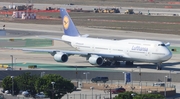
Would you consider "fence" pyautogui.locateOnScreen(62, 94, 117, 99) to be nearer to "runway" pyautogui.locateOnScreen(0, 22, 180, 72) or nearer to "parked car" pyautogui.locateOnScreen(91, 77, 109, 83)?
"parked car" pyautogui.locateOnScreen(91, 77, 109, 83)

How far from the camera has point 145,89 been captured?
8069 centimetres

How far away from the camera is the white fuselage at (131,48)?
96.9m

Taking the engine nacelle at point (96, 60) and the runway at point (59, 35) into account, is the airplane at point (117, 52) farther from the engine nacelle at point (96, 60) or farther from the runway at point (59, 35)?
the runway at point (59, 35)

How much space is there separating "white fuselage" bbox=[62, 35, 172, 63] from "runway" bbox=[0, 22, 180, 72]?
5.73 ft

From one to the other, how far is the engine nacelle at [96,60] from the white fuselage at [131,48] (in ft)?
8.22

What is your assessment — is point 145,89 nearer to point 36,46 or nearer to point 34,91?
point 34,91

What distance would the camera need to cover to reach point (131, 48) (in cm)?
10044

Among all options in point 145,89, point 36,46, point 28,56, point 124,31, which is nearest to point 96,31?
point 124,31

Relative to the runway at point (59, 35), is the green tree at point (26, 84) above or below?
below

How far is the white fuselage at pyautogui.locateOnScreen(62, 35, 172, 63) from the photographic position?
96.9m

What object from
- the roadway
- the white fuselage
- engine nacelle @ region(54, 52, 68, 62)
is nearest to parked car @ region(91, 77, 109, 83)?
the roadway

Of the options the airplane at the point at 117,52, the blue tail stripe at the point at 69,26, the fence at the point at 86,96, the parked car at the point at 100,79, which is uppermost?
the blue tail stripe at the point at 69,26

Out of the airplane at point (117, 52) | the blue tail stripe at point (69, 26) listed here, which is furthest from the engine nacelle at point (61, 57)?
the blue tail stripe at point (69, 26)

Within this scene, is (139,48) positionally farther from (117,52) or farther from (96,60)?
(96,60)
